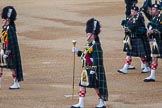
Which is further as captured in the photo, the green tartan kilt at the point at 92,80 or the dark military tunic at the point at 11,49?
the dark military tunic at the point at 11,49

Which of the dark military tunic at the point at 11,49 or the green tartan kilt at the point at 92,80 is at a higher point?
the dark military tunic at the point at 11,49

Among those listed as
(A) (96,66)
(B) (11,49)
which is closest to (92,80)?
(A) (96,66)

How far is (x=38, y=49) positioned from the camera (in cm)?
1936

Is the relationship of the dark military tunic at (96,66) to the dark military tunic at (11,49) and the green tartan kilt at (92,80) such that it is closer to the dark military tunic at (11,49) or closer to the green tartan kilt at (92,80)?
the green tartan kilt at (92,80)

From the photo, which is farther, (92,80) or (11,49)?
(11,49)

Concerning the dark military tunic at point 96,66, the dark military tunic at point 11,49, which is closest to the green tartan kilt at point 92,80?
the dark military tunic at point 96,66

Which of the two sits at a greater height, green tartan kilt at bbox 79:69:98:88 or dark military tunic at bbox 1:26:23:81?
dark military tunic at bbox 1:26:23:81

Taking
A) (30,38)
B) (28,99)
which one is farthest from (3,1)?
(28,99)

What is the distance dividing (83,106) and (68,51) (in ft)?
22.9

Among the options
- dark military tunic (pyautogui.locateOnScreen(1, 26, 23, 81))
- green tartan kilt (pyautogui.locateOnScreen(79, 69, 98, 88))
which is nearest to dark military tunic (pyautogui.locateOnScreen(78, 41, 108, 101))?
green tartan kilt (pyautogui.locateOnScreen(79, 69, 98, 88))

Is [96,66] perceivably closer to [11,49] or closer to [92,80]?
[92,80]

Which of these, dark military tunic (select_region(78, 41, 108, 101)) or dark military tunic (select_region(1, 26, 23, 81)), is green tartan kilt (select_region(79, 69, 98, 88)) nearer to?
dark military tunic (select_region(78, 41, 108, 101))

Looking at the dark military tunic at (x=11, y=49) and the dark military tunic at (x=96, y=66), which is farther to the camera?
the dark military tunic at (x=11, y=49)

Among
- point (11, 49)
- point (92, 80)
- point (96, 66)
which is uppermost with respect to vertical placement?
point (11, 49)
